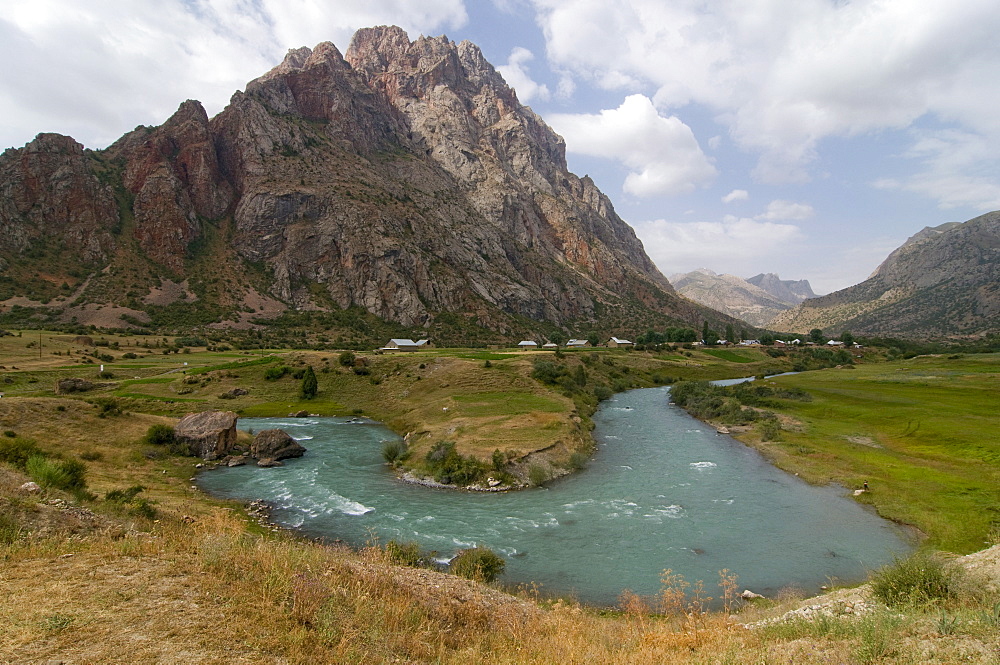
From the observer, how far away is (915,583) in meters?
10.8

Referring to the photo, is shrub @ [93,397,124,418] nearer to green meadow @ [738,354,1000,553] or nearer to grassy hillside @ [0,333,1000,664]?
grassy hillside @ [0,333,1000,664]

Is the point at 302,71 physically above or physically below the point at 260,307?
above

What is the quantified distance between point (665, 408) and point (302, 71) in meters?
189

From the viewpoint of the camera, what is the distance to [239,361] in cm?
6112

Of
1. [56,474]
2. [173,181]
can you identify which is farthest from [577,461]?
[173,181]

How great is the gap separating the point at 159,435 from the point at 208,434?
3.10m

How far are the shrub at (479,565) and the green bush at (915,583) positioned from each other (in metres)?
10.9

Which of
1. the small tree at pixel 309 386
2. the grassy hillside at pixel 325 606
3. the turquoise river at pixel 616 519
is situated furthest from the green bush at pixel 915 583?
the small tree at pixel 309 386

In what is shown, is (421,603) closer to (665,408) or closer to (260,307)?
(665,408)

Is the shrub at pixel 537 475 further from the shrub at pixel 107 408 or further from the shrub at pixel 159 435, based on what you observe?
the shrub at pixel 107 408

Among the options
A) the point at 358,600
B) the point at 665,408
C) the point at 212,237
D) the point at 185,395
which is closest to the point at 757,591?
the point at 358,600

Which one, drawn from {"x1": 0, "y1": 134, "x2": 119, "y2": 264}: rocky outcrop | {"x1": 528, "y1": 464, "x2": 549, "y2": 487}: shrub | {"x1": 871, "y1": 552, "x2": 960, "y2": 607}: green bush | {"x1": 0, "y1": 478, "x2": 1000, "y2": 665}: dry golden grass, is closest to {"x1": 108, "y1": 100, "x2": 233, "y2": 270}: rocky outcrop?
{"x1": 0, "y1": 134, "x2": 119, "y2": 264}: rocky outcrop

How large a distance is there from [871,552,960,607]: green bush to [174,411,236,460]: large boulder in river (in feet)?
119

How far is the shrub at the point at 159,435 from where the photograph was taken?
32156mm
